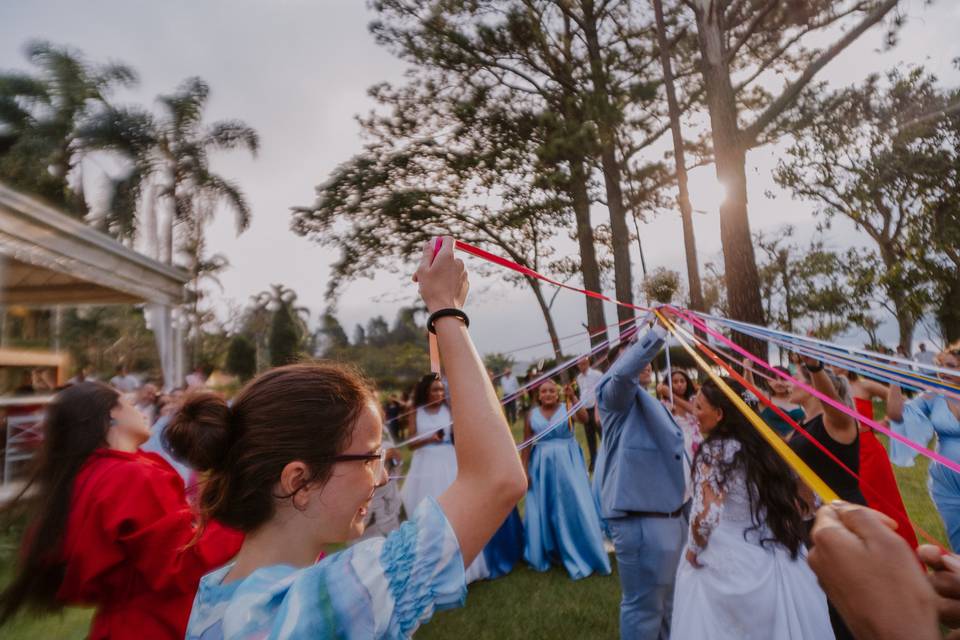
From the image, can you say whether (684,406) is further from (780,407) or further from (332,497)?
(332,497)

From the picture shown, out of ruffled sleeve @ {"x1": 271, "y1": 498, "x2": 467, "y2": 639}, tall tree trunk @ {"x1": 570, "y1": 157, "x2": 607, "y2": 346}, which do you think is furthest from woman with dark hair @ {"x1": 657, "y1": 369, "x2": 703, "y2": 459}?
tall tree trunk @ {"x1": 570, "y1": 157, "x2": 607, "y2": 346}

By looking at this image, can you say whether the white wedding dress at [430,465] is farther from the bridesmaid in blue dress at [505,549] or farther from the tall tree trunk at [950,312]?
the tall tree trunk at [950,312]

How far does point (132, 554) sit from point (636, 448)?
298 centimetres

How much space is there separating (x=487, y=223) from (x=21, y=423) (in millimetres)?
11251

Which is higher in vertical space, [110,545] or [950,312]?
[950,312]

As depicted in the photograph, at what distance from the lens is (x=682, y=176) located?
9461mm

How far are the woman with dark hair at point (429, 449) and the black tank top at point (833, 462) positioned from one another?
394 cm

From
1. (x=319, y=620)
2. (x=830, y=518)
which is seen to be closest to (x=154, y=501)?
(x=319, y=620)

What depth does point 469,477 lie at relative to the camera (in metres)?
1.18

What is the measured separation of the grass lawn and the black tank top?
2.06m

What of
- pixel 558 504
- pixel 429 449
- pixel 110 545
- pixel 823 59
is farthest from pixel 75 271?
pixel 823 59

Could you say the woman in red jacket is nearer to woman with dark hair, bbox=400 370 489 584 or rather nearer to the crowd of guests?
the crowd of guests

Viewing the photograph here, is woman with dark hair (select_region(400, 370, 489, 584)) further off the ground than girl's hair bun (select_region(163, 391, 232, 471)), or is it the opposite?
girl's hair bun (select_region(163, 391, 232, 471))

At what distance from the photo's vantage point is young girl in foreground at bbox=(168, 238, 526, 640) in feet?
3.66
